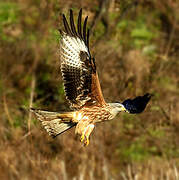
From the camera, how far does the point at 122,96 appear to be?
9273mm

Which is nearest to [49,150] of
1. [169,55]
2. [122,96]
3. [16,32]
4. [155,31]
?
[122,96]

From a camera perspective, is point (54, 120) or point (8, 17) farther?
point (8, 17)

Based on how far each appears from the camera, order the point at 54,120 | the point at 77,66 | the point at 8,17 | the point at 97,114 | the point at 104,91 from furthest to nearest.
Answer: the point at 8,17
the point at 104,91
the point at 54,120
the point at 97,114
the point at 77,66

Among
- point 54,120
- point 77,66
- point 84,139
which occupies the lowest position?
point 84,139

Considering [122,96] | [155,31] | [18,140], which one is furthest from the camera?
[155,31]

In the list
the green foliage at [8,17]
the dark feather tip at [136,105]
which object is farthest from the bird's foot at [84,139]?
the green foliage at [8,17]

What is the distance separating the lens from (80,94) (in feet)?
17.7

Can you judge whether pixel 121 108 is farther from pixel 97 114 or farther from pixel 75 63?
pixel 75 63

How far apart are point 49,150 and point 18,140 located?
0.62 meters

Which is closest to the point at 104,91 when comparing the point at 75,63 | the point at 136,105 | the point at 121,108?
the point at 136,105

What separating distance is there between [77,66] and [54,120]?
0.73 m

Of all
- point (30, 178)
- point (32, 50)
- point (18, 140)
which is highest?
point (32, 50)

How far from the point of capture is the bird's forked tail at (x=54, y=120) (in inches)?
219

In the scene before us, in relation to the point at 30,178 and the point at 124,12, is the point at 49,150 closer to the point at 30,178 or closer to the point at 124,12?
the point at 30,178
